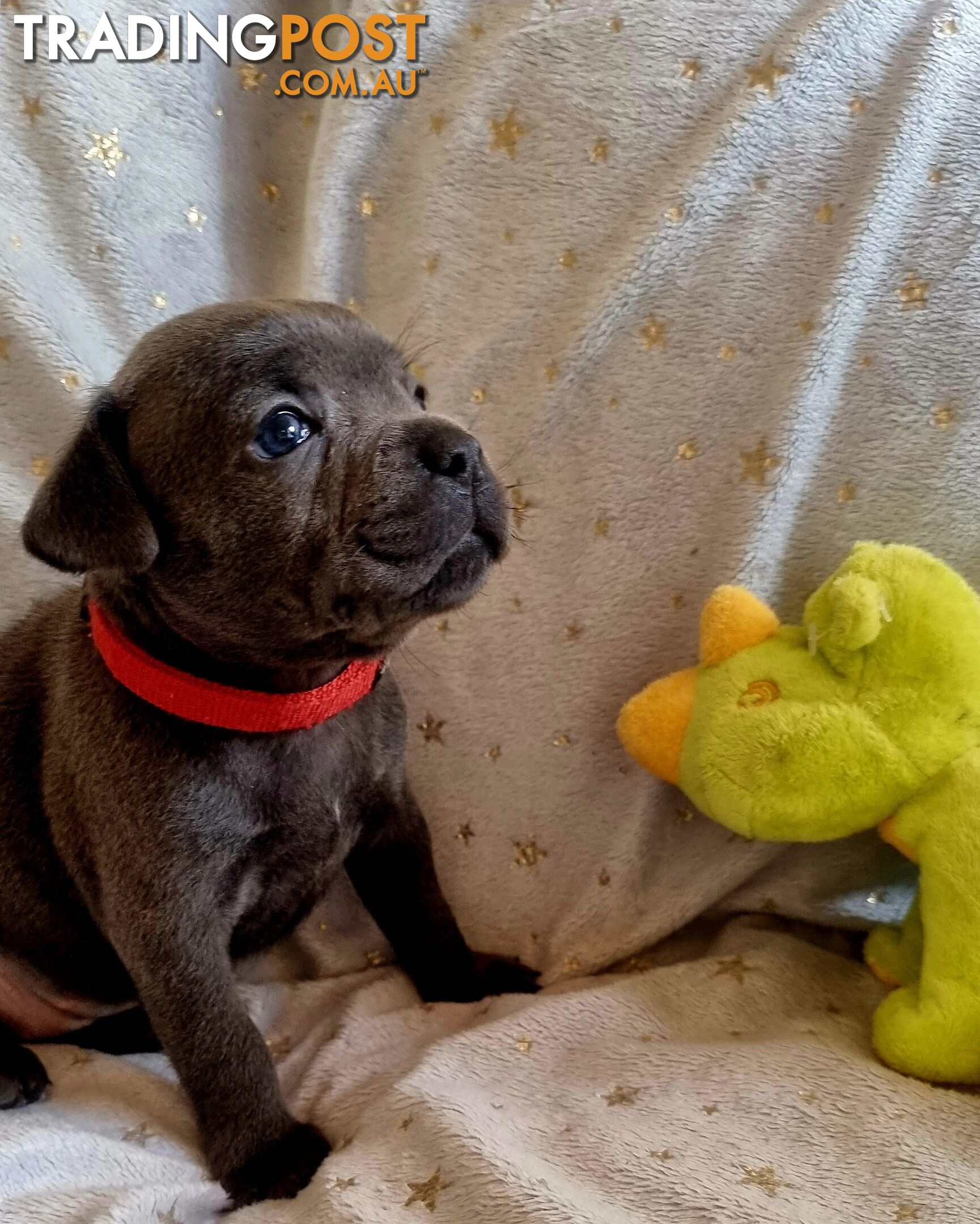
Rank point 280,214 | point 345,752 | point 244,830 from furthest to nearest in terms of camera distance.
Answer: point 280,214, point 345,752, point 244,830

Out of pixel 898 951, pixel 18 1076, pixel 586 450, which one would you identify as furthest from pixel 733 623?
pixel 18 1076

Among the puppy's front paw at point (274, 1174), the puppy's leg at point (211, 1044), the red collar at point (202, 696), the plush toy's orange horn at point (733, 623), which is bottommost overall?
the puppy's front paw at point (274, 1174)

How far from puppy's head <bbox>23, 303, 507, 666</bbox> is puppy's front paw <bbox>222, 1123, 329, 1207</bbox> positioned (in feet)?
1.92

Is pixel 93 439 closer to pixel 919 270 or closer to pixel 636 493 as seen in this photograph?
pixel 636 493

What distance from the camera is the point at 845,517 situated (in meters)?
1.29

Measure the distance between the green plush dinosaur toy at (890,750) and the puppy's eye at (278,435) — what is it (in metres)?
0.57

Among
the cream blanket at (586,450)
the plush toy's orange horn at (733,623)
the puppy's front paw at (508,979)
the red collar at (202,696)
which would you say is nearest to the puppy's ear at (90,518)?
the red collar at (202,696)

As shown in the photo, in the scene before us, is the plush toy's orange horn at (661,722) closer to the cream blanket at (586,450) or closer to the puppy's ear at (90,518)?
the cream blanket at (586,450)

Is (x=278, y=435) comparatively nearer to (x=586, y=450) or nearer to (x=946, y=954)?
(x=586, y=450)

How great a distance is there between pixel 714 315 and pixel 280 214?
0.75m

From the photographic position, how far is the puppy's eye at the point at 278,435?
1040 millimetres

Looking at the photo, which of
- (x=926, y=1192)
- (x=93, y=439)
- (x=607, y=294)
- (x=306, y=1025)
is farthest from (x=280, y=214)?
(x=926, y=1192)

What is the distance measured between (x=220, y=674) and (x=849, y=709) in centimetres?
71

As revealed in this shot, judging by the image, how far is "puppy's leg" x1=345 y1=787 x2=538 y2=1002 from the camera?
1408 mm
